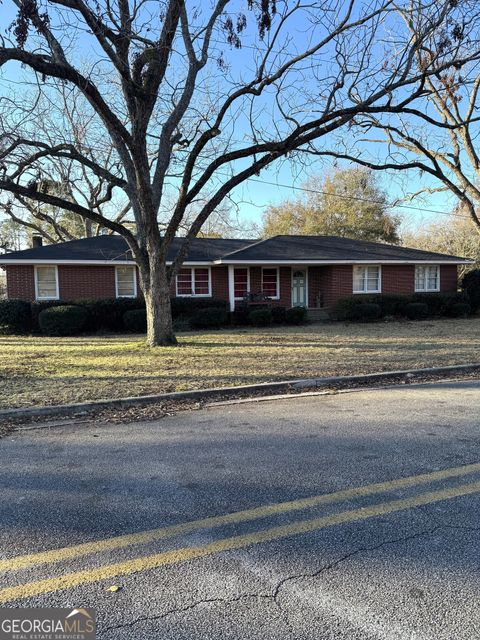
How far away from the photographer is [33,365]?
9984 mm

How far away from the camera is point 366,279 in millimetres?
22359

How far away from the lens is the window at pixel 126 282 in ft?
65.2

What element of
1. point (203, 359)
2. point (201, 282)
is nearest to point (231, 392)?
point (203, 359)

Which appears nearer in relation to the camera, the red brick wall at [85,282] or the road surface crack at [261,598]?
the road surface crack at [261,598]

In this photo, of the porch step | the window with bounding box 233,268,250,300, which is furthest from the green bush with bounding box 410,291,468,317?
the window with bounding box 233,268,250,300

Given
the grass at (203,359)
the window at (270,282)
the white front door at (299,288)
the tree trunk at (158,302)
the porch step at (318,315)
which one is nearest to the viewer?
the grass at (203,359)

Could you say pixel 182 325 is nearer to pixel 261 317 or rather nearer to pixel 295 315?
pixel 261 317

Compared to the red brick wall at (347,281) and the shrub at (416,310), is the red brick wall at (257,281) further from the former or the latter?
the shrub at (416,310)

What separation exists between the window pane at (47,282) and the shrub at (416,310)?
15.6m

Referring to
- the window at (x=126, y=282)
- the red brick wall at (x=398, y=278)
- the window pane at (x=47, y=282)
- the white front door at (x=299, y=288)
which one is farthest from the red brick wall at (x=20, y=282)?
the red brick wall at (x=398, y=278)

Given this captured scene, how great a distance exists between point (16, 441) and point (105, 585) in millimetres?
3175

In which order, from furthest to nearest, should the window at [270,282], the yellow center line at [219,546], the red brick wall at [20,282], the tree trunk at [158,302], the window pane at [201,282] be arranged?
the window at [270,282] → the window pane at [201,282] → the red brick wall at [20,282] → the tree trunk at [158,302] → the yellow center line at [219,546]

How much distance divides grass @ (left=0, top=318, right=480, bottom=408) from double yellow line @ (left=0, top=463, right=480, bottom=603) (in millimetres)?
4050

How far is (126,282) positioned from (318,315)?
885 centimetres
